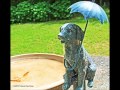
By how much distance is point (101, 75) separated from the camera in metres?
3.73

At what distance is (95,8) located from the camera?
144cm

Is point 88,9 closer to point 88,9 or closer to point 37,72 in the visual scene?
point 88,9

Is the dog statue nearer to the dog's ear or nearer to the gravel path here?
the dog's ear

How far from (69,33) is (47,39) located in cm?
429

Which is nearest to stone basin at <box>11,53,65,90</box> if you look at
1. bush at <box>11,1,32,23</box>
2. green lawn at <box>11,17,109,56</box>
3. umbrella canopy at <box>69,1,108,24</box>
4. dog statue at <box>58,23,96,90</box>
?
dog statue at <box>58,23,96,90</box>

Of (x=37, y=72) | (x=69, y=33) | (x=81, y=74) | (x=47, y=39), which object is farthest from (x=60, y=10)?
(x=69, y=33)

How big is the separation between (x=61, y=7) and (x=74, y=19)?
0.59 meters

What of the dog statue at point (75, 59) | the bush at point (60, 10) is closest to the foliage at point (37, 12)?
the bush at point (60, 10)

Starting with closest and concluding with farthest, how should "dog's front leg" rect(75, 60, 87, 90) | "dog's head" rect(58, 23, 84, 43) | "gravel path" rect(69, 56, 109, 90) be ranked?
1. "dog's head" rect(58, 23, 84, 43)
2. "dog's front leg" rect(75, 60, 87, 90)
3. "gravel path" rect(69, 56, 109, 90)

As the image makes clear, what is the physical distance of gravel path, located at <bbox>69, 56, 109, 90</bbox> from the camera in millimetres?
3307

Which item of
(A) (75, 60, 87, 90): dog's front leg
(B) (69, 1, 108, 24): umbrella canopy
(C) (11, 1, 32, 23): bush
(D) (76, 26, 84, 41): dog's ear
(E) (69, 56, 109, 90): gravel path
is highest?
(B) (69, 1, 108, 24): umbrella canopy

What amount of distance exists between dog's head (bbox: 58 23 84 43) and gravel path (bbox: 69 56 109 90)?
175cm
